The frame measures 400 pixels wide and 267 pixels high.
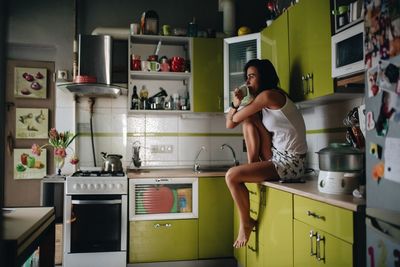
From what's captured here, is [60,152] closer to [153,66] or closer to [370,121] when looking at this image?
[153,66]

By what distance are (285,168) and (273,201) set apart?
0.22 metres

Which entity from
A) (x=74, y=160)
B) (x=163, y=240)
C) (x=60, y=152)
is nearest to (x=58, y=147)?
(x=60, y=152)

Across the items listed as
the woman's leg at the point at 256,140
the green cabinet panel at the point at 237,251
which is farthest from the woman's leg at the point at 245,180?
the green cabinet panel at the point at 237,251

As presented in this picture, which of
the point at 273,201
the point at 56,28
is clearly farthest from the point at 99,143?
the point at 273,201

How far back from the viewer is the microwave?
5.73ft

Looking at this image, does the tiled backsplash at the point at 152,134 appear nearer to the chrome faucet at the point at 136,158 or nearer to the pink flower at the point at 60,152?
the chrome faucet at the point at 136,158

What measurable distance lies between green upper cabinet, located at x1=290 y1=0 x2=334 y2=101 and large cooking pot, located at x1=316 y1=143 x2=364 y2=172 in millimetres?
459

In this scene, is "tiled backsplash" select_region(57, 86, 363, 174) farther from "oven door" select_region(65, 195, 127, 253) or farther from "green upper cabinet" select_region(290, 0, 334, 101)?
"green upper cabinet" select_region(290, 0, 334, 101)

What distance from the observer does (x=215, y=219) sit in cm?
305

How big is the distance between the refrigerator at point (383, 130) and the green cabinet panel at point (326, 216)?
18 centimetres

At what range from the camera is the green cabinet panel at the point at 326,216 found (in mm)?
1421

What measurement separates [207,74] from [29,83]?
1779 millimetres

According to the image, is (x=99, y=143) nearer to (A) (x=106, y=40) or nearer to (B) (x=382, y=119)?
(A) (x=106, y=40)

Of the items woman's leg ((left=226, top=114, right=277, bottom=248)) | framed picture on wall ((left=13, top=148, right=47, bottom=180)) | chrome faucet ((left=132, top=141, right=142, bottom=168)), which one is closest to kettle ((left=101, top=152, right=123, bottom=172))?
chrome faucet ((left=132, top=141, right=142, bottom=168))
